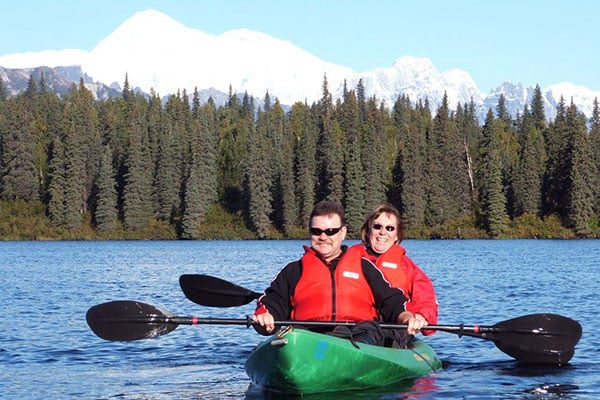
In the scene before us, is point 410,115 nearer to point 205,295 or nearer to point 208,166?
point 208,166

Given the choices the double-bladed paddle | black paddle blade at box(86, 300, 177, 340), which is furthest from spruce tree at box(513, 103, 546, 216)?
black paddle blade at box(86, 300, 177, 340)

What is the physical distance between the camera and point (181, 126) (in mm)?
121500

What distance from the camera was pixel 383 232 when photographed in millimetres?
14641

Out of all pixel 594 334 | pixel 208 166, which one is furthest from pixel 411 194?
pixel 594 334

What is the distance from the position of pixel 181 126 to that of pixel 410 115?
131 feet

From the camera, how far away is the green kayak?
477 inches

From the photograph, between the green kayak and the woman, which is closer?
the green kayak

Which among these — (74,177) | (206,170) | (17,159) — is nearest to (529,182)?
(206,170)

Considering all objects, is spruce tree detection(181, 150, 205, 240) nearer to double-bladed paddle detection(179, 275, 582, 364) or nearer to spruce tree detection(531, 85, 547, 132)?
spruce tree detection(531, 85, 547, 132)

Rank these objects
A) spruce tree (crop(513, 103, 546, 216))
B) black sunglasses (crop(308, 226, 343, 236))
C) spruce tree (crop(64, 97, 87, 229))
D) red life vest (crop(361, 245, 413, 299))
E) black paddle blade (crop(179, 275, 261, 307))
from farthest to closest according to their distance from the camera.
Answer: spruce tree (crop(64, 97, 87, 229)), spruce tree (crop(513, 103, 546, 216)), black paddle blade (crop(179, 275, 261, 307)), red life vest (crop(361, 245, 413, 299)), black sunglasses (crop(308, 226, 343, 236))

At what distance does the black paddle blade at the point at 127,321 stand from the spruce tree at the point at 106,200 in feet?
302

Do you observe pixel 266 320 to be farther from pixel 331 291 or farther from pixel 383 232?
pixel 383 232

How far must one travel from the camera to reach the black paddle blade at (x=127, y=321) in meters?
14.1

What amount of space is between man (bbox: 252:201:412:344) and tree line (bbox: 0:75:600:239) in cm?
8087
